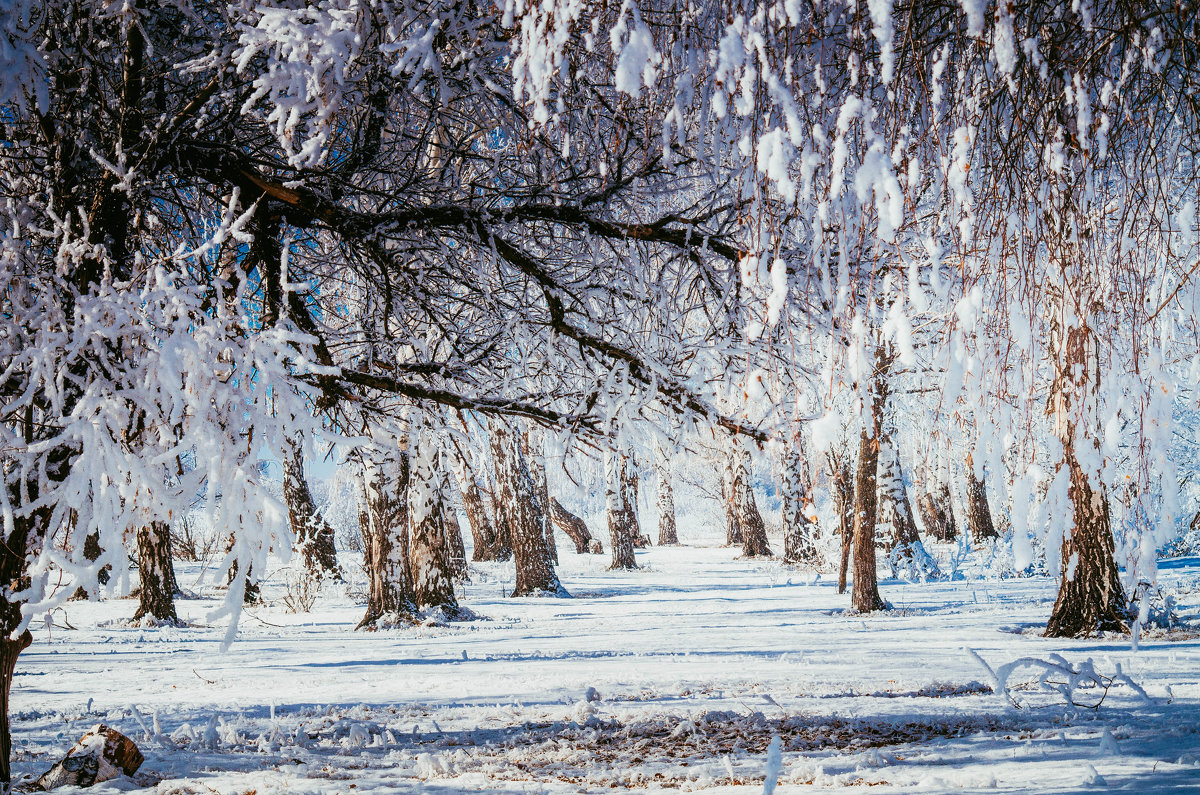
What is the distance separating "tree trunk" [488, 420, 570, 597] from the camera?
503 inches

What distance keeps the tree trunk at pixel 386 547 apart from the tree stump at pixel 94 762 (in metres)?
5.49

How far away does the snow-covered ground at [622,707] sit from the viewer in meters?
3.94

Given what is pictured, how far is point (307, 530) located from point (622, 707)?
891 centimetres

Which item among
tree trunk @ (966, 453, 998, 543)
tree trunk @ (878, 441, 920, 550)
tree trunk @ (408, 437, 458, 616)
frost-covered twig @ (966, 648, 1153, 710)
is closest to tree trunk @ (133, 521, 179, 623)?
tree trunk @ (408, 437, 458, 616)

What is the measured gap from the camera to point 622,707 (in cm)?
545

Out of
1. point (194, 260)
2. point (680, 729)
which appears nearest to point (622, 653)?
point (680, 729)

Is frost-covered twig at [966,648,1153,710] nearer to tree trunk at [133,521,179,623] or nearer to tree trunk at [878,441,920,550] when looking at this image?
tree trunk at [878,441,920,550]

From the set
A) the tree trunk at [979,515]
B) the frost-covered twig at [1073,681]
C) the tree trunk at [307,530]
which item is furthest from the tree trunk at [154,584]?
the tree trunk at [979,515]

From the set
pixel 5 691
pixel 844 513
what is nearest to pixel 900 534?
pixel 844 513

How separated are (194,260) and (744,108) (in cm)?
279

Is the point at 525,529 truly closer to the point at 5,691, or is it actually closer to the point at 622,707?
the point at 622,707

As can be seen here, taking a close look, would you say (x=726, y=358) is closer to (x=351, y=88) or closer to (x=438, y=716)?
(x=351, y=88)

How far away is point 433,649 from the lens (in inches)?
326

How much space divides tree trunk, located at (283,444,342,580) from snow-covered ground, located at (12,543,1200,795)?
253 cm
